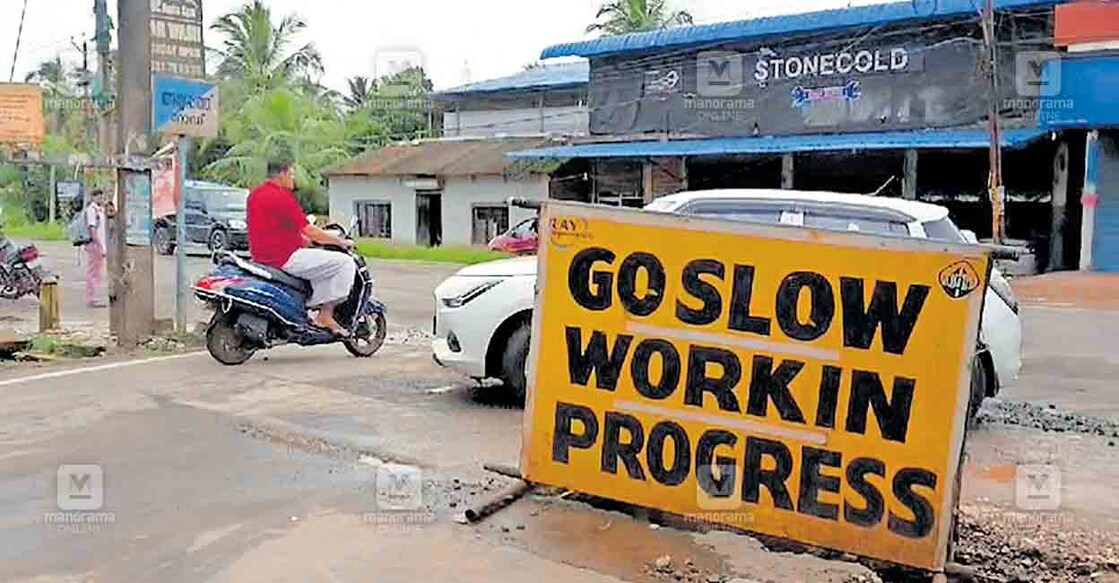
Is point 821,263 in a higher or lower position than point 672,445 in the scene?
higher

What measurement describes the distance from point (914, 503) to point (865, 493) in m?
0.19

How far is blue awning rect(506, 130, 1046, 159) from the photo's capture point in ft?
75.7

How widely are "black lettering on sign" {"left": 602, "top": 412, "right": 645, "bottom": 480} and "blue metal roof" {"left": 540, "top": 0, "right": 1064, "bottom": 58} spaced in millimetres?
20857

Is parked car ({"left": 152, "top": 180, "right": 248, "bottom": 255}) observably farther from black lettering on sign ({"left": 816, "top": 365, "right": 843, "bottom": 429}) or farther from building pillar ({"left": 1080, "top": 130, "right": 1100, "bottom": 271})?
black lettering on sign ({"left": 816, "top": 365, "right": 843, "bottom": 429})

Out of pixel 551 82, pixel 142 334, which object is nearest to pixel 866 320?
pixel 142 334

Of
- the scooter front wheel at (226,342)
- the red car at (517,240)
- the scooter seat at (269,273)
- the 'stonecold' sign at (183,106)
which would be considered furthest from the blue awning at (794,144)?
the scooter front wheel at (226,342)

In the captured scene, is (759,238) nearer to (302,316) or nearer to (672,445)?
(672,445)

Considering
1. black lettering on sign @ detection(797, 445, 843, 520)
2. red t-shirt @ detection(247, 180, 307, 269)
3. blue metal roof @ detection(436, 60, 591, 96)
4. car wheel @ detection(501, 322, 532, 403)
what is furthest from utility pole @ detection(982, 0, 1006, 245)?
black lettering on sign @ detection(797, 445, 843, 520)

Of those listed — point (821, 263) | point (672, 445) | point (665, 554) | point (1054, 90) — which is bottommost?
point (665, 554)

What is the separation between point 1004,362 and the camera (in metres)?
7.53

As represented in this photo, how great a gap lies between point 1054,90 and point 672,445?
2029 centimetres

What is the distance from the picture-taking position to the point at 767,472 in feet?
15.3

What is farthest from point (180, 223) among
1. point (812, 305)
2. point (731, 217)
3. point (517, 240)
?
point (517, 240)

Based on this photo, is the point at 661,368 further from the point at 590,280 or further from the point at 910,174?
the point at 910,174
